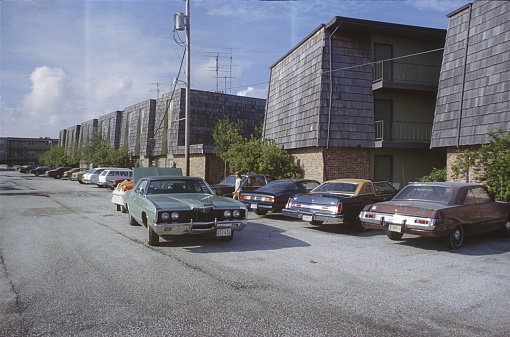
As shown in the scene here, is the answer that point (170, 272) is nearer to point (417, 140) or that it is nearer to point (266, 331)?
point (266, 331)

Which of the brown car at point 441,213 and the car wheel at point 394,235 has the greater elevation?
the brown car at point 441,213

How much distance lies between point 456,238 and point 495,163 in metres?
5.17

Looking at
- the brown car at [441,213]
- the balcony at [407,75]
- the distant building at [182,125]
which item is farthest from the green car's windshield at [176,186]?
the distant building at [182,125]

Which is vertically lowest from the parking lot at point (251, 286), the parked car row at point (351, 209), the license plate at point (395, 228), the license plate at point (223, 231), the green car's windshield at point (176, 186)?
the parking lot at point (251, 286)

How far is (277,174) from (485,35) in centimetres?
1060

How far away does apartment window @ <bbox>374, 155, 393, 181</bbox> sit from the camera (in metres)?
20.6

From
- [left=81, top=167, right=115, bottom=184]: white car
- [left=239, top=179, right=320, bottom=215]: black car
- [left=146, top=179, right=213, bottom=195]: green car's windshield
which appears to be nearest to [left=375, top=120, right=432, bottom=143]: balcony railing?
[left=239, top=179, right=320, bottom=215]: black car

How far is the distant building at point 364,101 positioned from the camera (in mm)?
19141

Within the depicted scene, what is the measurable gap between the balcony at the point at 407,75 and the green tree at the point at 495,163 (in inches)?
255

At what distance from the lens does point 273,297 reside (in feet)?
17.6

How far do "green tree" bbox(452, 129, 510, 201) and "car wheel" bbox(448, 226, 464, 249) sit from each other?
4.60m

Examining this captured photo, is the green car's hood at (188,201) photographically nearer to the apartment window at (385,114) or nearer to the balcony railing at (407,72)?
the apartment window at (385,114)

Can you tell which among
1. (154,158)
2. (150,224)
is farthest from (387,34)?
(154,158)

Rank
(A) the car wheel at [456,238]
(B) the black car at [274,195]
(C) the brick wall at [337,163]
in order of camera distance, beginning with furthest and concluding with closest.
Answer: (C) the brick wall at [337,163], (B) the black car at [274,195], (A) the car wheel at [456,238]
